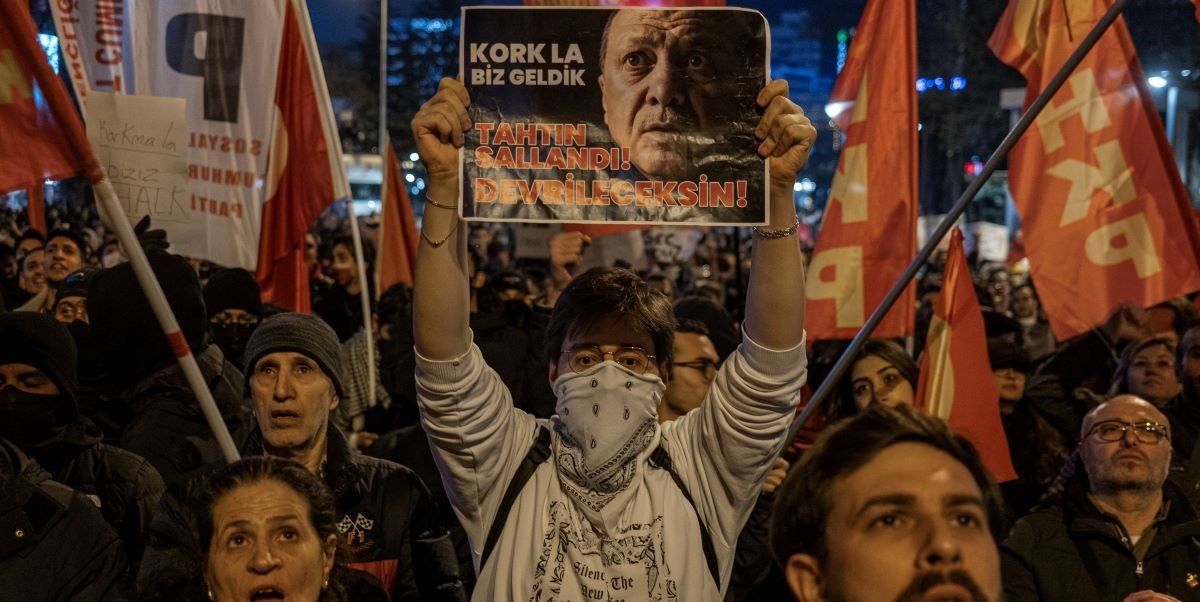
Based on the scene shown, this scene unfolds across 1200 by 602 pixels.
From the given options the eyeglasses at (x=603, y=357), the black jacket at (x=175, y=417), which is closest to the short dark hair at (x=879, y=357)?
the black jacket at (x=175, y=417)

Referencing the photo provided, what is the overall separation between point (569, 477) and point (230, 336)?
4.15 meters

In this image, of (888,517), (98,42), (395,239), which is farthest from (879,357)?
(395,239)

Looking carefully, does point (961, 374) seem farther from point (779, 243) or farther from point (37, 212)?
point (37, 212)

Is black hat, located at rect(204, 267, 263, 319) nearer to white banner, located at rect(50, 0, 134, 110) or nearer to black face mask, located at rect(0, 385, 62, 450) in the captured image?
white banner, located at rect(50, 0, 134, 110)

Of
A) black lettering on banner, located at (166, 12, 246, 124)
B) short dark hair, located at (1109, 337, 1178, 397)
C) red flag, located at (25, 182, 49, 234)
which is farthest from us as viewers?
red flag, located at (25, 182, 49, 234)

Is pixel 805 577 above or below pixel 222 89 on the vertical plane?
below

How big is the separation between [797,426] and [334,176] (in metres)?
4.01

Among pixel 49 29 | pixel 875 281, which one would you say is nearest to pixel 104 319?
pixel 875 281

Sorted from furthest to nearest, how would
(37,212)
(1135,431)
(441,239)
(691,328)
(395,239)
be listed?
(395,239)
(37,212)
(691,328)
(1135,431)
(441,239)

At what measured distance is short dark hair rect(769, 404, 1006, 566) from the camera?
2.39 metres

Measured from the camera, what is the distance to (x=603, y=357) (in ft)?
10.9

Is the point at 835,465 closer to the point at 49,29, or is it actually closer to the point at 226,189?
the point at 226,189

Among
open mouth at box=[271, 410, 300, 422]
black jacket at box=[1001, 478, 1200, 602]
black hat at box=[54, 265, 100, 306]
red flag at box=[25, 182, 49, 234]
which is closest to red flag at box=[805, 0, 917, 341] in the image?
black jacket at box=[1001, 478, 1200, 602]

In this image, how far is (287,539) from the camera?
3.28m
